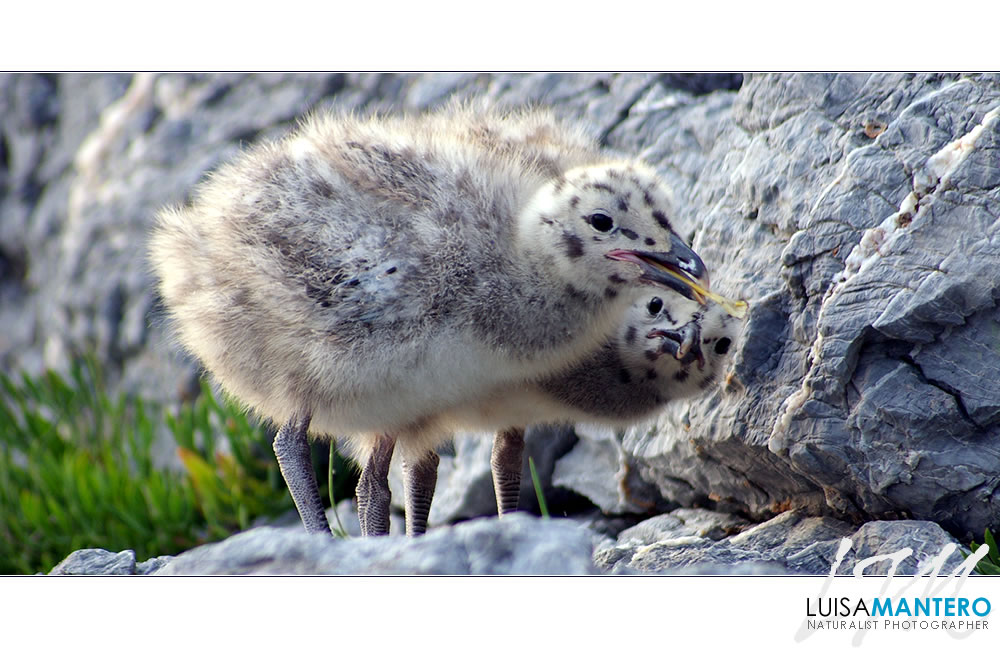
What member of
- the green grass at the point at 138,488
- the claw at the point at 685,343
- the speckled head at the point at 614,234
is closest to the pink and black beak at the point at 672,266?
the speckled head at the point at 614,234

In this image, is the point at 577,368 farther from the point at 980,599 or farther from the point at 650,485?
the point at 980,599

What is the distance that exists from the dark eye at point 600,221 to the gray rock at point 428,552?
86cm

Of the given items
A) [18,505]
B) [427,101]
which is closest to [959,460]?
[427,101]

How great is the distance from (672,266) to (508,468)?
36.6 inches

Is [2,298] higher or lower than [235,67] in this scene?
lower

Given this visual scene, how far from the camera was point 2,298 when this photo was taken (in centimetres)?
657

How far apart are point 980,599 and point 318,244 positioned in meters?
1.68

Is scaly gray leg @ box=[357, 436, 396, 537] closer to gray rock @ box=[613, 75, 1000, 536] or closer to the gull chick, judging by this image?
Result: the gull chick

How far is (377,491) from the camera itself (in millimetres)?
3189

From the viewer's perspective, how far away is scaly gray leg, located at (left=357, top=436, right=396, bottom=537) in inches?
125

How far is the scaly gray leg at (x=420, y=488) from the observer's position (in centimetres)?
328

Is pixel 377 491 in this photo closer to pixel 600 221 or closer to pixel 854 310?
pixel 600 221

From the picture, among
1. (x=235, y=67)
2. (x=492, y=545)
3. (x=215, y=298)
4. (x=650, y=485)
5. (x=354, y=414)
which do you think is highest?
(x=235, y=67)
